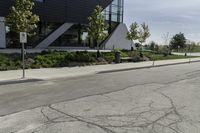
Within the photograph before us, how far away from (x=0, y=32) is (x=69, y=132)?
26430mm

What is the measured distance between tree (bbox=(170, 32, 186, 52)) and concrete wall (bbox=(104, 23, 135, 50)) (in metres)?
17.4

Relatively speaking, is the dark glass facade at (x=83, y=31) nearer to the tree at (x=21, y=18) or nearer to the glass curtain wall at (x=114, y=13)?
the glass curtain wall at (x=114, y=13)

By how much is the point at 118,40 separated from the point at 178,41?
1967 centimetres

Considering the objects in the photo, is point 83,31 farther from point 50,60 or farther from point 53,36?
point 50,60

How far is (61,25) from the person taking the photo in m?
36.5

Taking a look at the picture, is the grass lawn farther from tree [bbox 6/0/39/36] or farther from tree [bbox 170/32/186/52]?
tree [bbox 170/32/186/52]


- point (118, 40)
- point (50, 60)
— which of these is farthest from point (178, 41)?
point (50, 60)

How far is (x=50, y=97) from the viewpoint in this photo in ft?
32.7

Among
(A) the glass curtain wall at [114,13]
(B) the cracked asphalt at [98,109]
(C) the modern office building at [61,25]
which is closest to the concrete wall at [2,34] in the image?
(C) the modern office building at [61,25]

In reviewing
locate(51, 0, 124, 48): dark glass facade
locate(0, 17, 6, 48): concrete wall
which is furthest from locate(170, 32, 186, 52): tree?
locate(0, 17, 6, 48): concrete wall

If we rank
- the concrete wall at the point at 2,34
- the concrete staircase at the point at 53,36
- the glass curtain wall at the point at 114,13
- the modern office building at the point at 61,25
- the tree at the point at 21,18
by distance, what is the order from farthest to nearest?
the glass curtain wall at the point at 114,13 < the concrete staircase at the point at 53,36 < the modern office building at the point at 61,25 < the concrete wall at the point at 2,34 < the tree at the point at 21,18

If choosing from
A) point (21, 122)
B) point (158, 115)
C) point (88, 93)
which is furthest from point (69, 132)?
point (88, 93)

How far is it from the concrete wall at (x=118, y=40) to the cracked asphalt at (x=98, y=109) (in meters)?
29.7

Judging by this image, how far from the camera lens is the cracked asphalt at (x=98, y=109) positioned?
6.51 m
